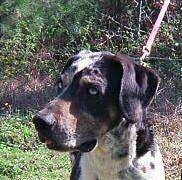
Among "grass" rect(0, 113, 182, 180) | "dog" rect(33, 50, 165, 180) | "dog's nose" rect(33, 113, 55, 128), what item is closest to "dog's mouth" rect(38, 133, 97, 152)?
"dog" rect(33, 50, 165, 180)

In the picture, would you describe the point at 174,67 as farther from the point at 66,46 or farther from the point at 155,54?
the point at 66,46

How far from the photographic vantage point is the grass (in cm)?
607

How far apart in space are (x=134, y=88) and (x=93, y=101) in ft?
0.91

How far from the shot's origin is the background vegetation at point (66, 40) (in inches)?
317

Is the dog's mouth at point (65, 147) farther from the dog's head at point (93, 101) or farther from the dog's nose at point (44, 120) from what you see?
the dog's nose at point (44, 120)

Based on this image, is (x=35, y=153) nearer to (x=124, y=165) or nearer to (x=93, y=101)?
(x=124, y=165)

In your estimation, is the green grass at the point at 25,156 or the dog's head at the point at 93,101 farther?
the green grass at the point at 25,156

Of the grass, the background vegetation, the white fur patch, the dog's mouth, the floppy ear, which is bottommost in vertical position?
the background vegetation

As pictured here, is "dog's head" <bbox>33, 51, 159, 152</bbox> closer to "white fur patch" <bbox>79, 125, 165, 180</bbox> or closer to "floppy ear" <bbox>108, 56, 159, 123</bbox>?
"floppy ear" <bbox>108, 56, 159, 123</bbox>

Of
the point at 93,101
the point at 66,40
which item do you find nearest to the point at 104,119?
the point at 93,101

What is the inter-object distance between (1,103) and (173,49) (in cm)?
254

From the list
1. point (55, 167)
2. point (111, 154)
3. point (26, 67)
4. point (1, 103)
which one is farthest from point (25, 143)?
point (111, 154)

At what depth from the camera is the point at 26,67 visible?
9102mm

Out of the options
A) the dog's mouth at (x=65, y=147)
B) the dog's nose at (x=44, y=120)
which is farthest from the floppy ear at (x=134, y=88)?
the dog's nose at (x=44, y=120)
